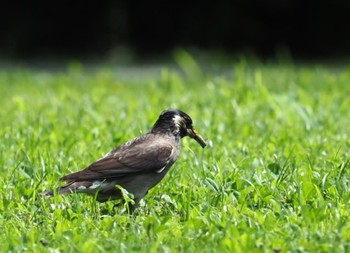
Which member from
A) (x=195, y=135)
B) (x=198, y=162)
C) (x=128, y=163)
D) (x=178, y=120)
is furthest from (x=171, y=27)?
(x=128, y=163)

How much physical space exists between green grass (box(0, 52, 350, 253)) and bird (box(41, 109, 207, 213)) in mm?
90

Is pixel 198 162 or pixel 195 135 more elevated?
pixel 195 135

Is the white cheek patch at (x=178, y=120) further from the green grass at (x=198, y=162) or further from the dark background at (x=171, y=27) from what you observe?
the dark background at (x=171, y=27)

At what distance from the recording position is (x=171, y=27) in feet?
50.7

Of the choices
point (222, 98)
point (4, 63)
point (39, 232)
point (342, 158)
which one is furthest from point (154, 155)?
point (4, 63)

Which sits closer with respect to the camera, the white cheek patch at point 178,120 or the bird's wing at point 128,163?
the bird's wing at point 128,163

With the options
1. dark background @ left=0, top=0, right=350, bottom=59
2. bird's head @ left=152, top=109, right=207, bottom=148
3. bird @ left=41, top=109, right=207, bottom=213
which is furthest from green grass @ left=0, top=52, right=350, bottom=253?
dark background @ left=0, top=0, right=350, bottom=59

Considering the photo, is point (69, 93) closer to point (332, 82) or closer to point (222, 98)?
point (222, 98)

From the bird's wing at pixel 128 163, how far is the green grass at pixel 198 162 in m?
0.16

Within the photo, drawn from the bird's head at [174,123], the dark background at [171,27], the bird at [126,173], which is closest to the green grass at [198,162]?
the bird at [126,173]

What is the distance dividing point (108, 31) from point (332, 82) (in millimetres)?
5552

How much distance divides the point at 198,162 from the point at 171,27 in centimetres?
867

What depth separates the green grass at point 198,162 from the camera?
5199 mm

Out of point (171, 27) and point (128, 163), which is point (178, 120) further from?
point (171, 27)
